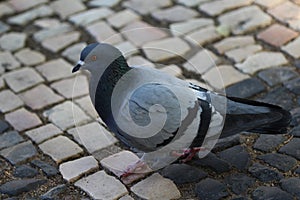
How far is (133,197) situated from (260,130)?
0.90 meters

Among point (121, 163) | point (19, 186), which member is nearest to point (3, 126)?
point (19, 186)

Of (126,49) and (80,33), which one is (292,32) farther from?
(80,33)

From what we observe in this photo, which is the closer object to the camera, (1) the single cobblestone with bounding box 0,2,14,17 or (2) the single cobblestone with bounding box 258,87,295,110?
(2) the single cobblestone with bounding box 258,87,295,110

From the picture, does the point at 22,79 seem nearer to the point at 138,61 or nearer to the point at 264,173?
the point at 138,61

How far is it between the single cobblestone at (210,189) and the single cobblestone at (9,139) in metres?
1.37

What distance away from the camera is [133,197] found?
3.73 metres

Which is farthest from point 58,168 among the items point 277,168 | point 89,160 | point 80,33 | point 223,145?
point 80,33

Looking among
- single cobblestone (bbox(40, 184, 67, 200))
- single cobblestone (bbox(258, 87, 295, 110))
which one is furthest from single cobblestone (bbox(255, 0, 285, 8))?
single cobblestone (bbox(40, 184, 67, 200))

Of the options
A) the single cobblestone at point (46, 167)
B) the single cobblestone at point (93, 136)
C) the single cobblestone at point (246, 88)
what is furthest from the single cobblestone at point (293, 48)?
the single cobblestone at point (46, 167)

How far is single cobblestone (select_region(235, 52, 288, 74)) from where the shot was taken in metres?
4.82

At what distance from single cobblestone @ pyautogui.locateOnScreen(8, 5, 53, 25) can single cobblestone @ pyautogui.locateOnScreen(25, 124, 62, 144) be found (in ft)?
5.31

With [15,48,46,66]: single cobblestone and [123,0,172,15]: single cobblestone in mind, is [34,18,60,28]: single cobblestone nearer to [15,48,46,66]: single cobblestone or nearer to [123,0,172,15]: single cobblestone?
[15,48,46,66]: single cobblestone

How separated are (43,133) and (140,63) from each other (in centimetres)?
108

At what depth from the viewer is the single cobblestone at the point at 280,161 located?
3840 millimetres
